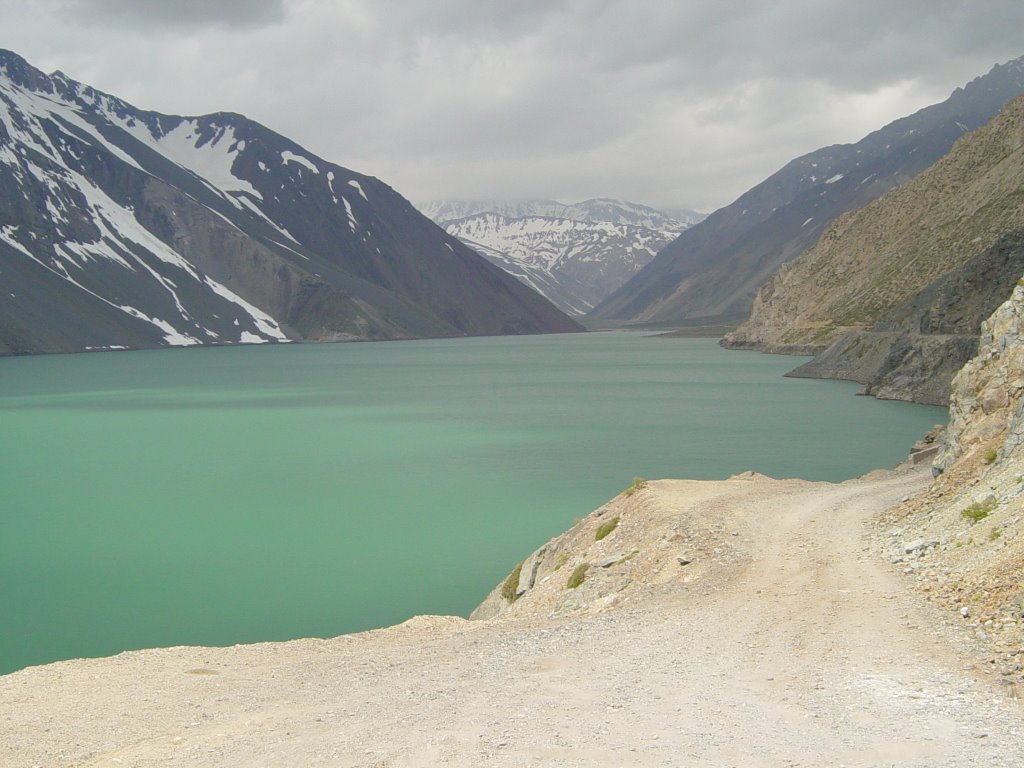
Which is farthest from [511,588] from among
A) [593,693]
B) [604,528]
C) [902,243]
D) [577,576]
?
[902,243]

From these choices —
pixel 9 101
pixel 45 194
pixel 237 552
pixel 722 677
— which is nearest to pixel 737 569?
pixel 722 677

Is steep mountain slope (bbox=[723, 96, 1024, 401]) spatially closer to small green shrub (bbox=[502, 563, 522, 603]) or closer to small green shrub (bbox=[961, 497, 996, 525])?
small green shrub (bbox=[502, 563, 522, 603])

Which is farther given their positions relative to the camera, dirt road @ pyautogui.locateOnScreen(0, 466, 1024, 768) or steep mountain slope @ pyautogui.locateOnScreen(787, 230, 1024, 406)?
steep mountain slope @ pyautogui.locateOnScreen(787, 230, 1024, 406)

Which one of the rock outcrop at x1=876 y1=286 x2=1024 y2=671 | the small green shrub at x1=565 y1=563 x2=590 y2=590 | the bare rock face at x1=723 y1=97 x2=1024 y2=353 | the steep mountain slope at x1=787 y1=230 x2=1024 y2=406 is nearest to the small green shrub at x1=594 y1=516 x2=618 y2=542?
the small green shrub at x1=565 y1=563 x2=590 y2=590

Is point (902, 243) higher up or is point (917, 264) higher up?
point (902, 243)

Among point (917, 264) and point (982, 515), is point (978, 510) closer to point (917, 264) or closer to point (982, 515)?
point (982, 515)

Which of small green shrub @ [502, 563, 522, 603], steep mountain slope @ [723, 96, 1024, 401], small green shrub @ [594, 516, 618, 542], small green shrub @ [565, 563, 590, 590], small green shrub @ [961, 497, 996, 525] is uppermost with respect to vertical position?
steep mountain slope @ [723, 96, 1024, 401]

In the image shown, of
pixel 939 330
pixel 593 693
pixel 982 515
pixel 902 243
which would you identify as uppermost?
pixel 902 243
